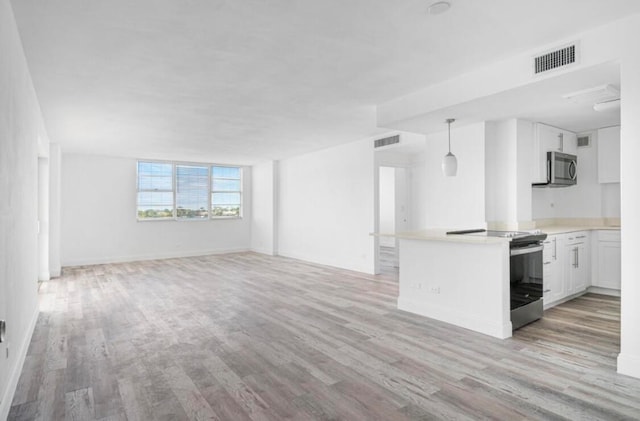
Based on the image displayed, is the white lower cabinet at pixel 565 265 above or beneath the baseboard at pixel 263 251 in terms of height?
above

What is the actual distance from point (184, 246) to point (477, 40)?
8.66 meters

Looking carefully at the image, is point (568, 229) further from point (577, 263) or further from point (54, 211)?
point (54, 211)

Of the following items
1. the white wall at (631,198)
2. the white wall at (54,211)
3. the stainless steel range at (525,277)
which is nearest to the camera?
the white wall at (631,198)

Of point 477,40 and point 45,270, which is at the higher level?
point 477,40

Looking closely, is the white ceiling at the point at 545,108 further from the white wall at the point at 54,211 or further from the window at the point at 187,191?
the window at the point at 187,191

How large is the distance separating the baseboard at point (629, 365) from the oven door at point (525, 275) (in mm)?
1028

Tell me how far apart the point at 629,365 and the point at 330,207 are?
584cm

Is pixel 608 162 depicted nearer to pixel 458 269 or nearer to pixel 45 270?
pixel 458 269

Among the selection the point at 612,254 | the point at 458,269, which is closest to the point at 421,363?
the point at 458,269

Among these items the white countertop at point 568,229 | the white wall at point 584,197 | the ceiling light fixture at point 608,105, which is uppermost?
the ceiling light fixture at point 608,105

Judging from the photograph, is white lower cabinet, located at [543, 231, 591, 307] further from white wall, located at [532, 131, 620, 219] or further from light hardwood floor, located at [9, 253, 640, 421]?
white wall, located at [532, 131, 620, 219]

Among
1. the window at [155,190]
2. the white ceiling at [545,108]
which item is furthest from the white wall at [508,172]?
the window at [155,190]

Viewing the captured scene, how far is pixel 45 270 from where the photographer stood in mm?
6641

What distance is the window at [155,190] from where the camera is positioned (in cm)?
920
